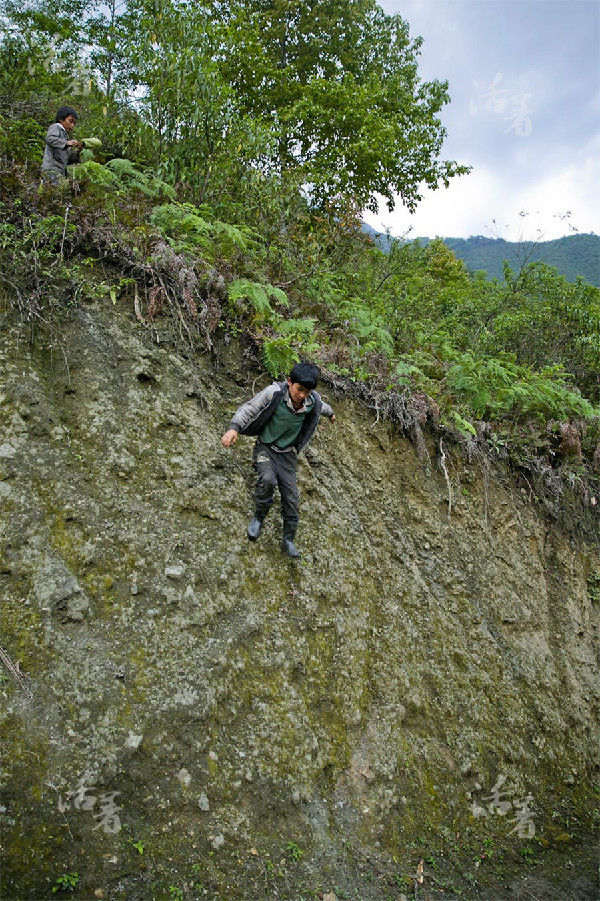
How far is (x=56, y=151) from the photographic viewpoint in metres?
6.62

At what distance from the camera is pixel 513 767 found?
19.9 ft

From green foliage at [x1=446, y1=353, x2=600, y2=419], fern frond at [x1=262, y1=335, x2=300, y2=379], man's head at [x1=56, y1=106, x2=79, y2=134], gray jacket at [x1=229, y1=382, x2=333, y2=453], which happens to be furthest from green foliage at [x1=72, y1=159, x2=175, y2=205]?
green foliage at [x1=446, y1=353, x2=600, y2=419]

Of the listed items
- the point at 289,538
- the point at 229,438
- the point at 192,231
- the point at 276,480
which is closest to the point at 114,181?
the point at 192,231

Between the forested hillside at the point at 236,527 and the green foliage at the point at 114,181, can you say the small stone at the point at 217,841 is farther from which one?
the green foliage at the point at 114,181

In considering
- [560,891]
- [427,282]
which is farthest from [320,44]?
[560,891]

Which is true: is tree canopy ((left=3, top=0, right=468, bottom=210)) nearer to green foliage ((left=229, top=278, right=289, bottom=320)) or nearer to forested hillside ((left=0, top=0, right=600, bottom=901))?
forested hillside ((left=0, top=0, right=600, bottom=901))

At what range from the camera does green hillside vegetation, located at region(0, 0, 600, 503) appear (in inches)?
233

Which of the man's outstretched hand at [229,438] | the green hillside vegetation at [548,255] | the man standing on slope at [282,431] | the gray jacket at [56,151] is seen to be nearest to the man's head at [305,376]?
the man standing on slope at [282,431]

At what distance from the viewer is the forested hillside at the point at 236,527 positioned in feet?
13.5

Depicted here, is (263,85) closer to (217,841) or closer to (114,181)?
(114,181)

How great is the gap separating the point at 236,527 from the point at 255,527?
0.21 m

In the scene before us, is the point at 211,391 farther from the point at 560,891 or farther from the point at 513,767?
the point at 560,891

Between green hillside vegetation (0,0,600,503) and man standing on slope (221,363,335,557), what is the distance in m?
1.10

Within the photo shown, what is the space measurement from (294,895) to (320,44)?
18.5m
